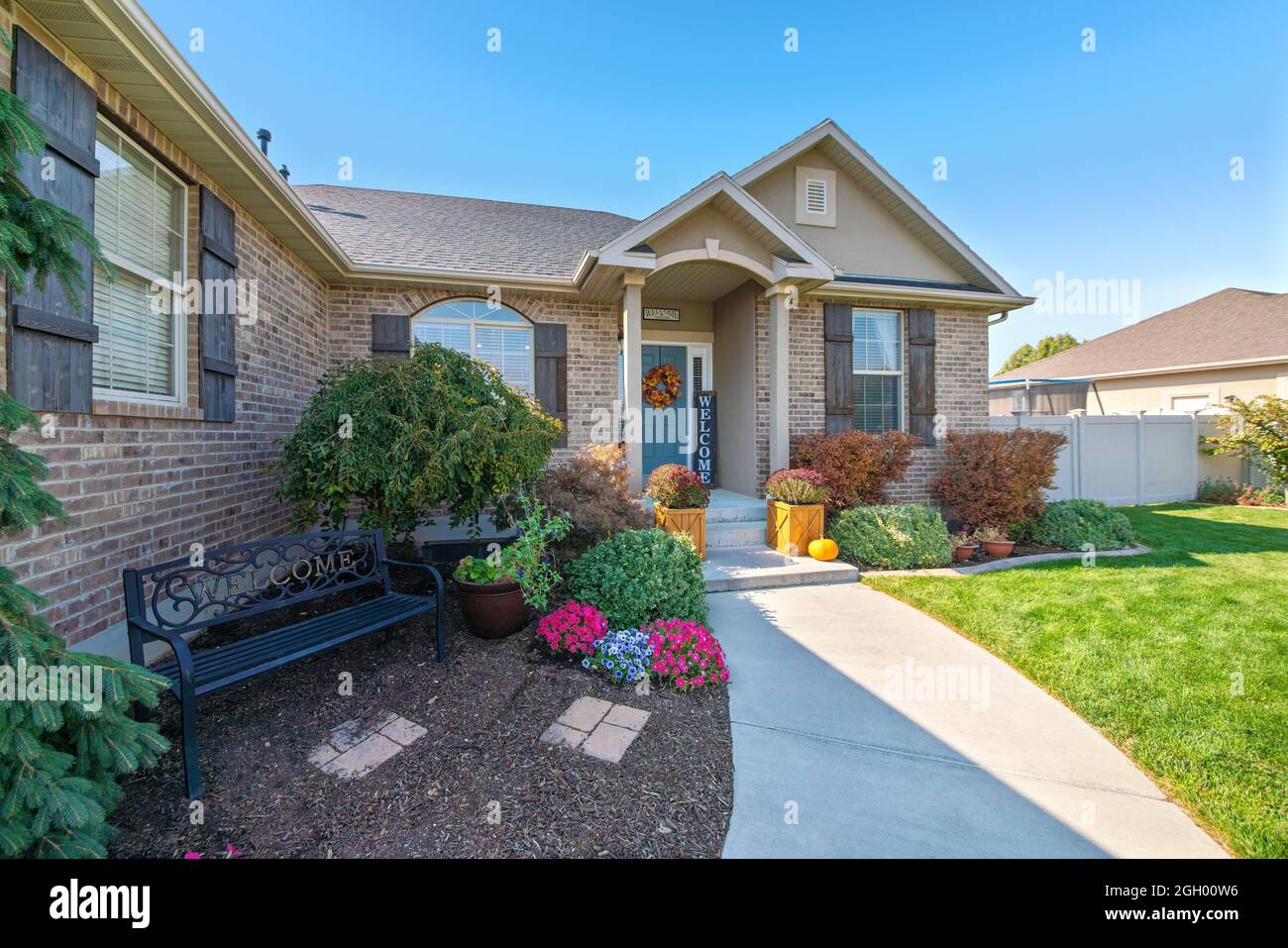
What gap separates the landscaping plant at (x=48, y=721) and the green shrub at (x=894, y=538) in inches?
259

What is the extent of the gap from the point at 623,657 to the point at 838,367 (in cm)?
645

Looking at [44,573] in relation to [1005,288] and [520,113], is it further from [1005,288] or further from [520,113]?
[1005,288]

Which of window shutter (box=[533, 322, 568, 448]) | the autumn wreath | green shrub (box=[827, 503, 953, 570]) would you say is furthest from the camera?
the autumn wreath

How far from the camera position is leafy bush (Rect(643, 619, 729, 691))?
351cm

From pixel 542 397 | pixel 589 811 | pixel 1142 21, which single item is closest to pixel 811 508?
pixel 542 397

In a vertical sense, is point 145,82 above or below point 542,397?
above

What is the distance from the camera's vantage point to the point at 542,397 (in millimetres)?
7570

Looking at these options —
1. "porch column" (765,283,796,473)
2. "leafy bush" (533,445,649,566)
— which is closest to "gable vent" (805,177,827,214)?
"porch column" (765,283,796,473)

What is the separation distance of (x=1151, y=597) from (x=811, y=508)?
3317 millimetres

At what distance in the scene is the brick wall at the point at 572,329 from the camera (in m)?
7.12

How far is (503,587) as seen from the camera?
400 cm

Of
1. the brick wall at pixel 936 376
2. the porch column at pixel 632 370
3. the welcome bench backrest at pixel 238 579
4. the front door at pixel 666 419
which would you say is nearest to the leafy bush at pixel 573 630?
the welcome bench backrest at pixel 238 579

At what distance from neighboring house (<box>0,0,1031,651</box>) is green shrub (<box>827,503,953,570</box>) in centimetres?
133

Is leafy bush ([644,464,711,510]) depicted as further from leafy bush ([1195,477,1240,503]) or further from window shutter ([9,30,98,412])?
leafy bush ([1195,477,1240,503])
